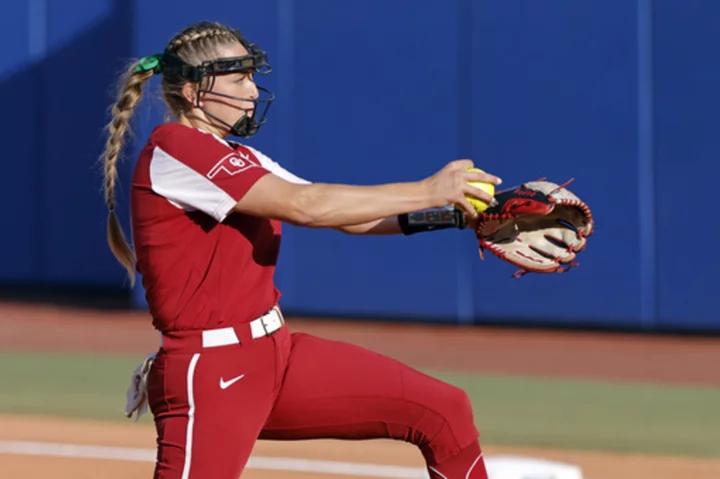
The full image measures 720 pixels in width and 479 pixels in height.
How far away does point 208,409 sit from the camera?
4.01 m

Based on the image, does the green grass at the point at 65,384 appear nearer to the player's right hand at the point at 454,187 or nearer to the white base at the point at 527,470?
the white base at the point at 527,470

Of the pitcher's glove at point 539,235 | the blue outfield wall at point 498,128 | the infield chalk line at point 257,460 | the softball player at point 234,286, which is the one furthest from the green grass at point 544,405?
the softball player at point 234,286

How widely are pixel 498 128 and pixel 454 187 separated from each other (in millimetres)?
7325

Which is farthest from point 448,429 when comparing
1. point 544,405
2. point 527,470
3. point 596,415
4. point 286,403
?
point 544,405

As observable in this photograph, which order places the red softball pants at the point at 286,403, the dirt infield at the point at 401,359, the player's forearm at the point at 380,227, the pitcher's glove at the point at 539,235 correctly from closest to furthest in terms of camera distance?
the red softball pants at the point at 286,403 → the pitcher's glove at the point at 539,235 → the player's forearm at the point at 380,227 → the dirt infield at the point at 401,359

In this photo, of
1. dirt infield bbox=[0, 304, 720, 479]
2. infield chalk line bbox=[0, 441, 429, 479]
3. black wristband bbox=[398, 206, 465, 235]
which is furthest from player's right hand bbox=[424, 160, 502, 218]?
dirt infield bbox=[0, 304, 720, 479]

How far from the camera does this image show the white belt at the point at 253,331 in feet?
13.4

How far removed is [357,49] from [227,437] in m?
7.95

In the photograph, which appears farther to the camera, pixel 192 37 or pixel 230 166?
pixel 192 37

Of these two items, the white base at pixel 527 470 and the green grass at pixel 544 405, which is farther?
the green grass at pixel 544 405

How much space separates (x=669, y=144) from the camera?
10688mm

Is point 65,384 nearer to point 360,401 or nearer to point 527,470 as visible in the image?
point 527,470

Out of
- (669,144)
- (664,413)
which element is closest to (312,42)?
(669,144)

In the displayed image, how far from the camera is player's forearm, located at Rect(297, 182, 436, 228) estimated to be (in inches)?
153
